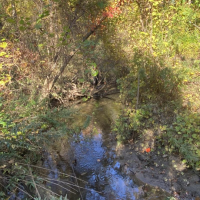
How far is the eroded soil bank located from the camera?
14.2ft

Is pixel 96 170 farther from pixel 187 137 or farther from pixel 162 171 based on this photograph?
pixel 187 137

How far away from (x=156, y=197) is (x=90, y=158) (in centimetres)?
212

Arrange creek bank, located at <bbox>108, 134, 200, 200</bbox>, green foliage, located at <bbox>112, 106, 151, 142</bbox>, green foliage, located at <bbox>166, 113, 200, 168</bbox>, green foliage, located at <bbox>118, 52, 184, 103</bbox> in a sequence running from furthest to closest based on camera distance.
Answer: green foliage, located at <bbox>112, 106, 151, 142</bbox> → green foliage, located at <bbox>118, 52, 184, 103</bbox> → green foliage, located at <bbox>166, 113, 200, 168</bbox> → creek bank, located at <bbox>108, 134, 200, 200</bbox>

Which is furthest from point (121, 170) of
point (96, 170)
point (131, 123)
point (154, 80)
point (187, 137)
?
point (154, 80)

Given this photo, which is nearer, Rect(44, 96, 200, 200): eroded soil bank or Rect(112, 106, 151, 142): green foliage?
Rect(44, 96, 200, 200): eroded soil bank

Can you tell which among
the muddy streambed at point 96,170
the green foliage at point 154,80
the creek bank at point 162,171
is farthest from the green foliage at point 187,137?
the muddy streambed at point 96,170

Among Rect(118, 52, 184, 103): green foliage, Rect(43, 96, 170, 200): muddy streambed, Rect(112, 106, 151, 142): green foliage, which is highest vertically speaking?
Rect(118, 52, 184, 103): green foliage

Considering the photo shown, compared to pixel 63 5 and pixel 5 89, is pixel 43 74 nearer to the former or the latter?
pixel 5 89

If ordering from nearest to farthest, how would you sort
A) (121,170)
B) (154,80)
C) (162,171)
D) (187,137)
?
1. (187,137)
2. (162,171)
3. (121,170)
4. (154,80)

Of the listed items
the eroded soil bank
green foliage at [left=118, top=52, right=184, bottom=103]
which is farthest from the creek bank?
green foliage at [left=118, top=52, right=184, bottom=103]

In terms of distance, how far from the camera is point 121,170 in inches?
205

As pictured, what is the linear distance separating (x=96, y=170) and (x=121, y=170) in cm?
63

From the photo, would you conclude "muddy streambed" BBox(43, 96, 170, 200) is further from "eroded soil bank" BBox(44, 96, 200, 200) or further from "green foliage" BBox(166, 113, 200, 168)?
"green foliage" BBox(166, 113, 200, 168)

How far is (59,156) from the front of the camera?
574 centimetres
